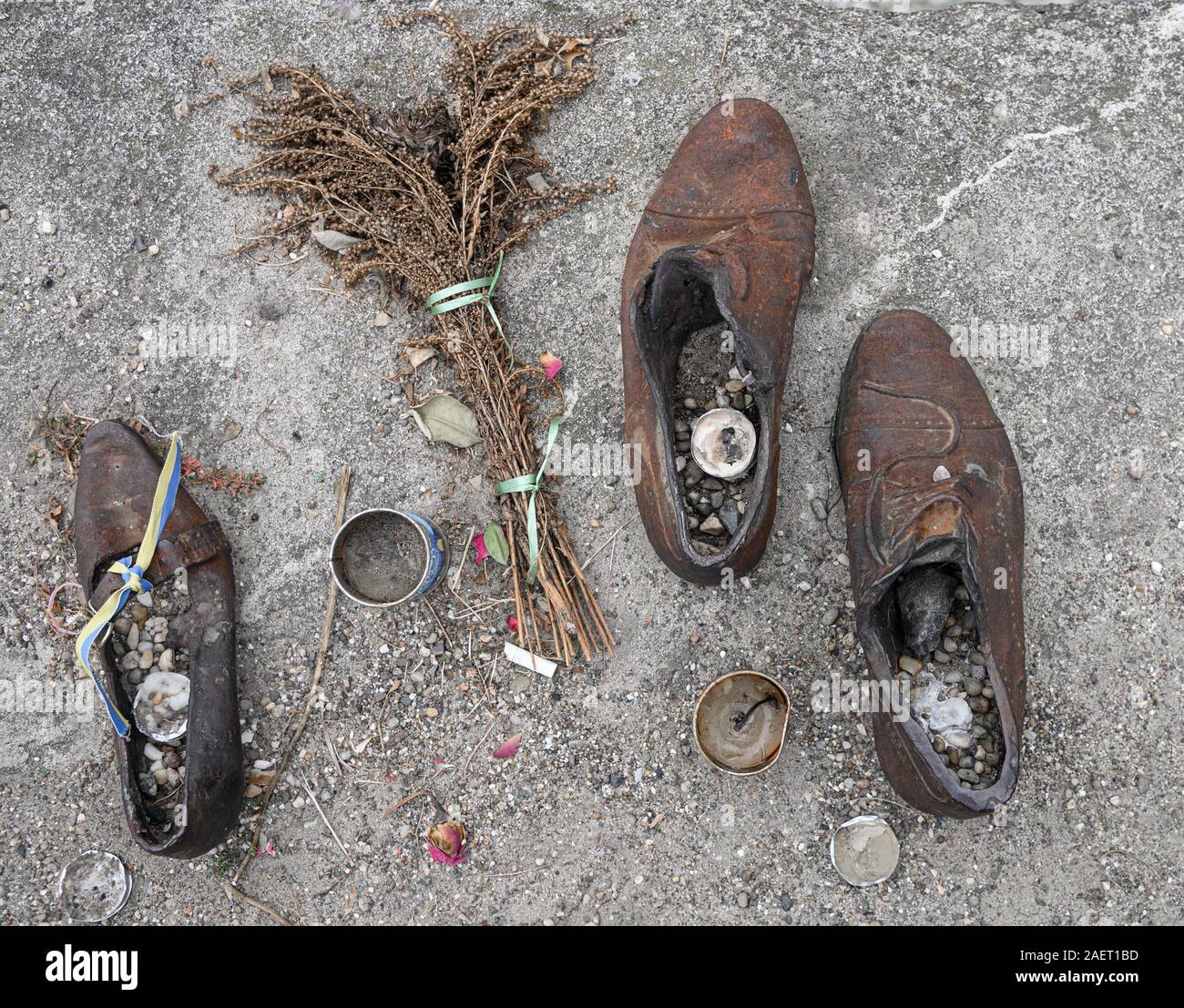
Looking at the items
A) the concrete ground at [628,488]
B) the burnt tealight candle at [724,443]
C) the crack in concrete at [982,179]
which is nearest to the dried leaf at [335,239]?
the concrete ground at [628,488]

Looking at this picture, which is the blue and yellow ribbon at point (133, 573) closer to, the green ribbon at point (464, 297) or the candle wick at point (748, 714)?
the green ribbon at point (464, 297)

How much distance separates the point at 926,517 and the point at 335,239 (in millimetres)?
2375

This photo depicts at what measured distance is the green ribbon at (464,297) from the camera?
306 cm

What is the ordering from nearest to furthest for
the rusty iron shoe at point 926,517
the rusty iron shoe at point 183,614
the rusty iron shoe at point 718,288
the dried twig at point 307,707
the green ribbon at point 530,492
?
the rusty iron shoe at point 926,517
the rusty iron shoe at point 718,288
the rusty iron shoe at point 183,614
the green ribbon at point 530,492
the dried twig at point 307,707

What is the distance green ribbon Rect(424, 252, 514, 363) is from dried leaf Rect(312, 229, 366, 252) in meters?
0.40

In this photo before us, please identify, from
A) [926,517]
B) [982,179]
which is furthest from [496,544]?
[982,179]

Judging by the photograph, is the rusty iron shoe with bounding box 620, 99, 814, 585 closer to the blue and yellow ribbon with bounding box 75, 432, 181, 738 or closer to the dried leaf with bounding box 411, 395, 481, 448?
the dried leaf with bounding box 411, 395, 481, 448

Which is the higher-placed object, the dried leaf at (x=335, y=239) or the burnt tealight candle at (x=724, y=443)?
the dried leaf at (x=335, y=239)

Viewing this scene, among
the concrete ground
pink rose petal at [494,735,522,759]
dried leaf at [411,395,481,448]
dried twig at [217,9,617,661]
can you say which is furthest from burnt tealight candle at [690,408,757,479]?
pink rose petal at [494,735,522,759]

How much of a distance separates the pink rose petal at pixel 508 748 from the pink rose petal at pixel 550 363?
1.37 m

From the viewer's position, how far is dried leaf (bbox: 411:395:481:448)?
3.18m

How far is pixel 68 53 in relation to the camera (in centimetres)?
347

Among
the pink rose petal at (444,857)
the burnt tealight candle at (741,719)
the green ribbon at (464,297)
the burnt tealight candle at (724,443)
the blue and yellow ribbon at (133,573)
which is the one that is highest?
the green ribbon at (464,297)

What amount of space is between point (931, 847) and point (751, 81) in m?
2.91
